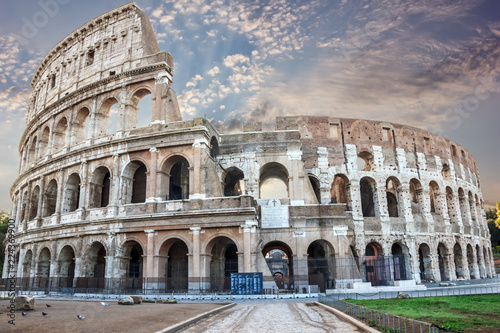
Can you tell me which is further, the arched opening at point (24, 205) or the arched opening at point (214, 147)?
the arched opening at point (24, 205)

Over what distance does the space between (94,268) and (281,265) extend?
26624 millimetres

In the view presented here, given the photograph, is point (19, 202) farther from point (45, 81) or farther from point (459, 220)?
point (459, 220)

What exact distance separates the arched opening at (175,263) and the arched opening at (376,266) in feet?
39.9

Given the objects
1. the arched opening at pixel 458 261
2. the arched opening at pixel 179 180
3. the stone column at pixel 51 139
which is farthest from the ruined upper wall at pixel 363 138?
the stone column at pixel 51 139

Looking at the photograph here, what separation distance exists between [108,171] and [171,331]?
19.4 meters

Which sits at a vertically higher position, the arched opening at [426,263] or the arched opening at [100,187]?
the arched opening at [100,187]

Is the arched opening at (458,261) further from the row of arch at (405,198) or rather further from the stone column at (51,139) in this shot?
the stone column at (51,139)

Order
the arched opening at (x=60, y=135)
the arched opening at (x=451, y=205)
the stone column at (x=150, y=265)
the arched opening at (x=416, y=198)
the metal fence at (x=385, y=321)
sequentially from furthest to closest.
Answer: the arched opening at (x=451, y=205) → the arched opening at (x=416, y=198) → the arched opening at (x=60, y=135) → the stone column at (x=150, y=265) → the metal fence at (x=385, y=321)

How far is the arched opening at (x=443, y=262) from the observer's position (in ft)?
99.7

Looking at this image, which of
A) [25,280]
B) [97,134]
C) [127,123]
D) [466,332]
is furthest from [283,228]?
[25,280]

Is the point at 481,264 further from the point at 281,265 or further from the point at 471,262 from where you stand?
the point at 281,265

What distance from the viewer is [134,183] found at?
25.0 metres

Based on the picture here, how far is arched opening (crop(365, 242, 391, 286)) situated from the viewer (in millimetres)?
24186

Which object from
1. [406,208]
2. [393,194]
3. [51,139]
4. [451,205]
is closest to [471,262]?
[451,205]
